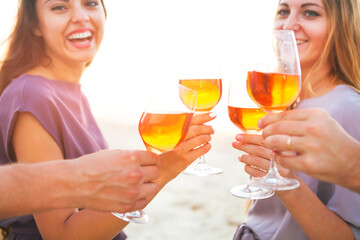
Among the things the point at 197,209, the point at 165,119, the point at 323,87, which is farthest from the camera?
the point at 197,209

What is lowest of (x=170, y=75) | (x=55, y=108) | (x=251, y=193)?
(x=251, y=193)

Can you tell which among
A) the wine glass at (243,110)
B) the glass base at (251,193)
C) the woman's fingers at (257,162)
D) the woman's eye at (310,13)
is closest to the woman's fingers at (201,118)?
the wine glass at (243,110)

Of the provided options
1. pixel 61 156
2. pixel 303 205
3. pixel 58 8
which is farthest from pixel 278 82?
pixel 58 8

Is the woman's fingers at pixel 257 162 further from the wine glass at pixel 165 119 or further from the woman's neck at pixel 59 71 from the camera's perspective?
the woman's neck at pixel 59 71

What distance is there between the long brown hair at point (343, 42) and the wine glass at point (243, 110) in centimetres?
61

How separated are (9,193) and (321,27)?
1.88 meters

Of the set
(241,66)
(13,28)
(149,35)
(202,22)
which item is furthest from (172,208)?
(149,35)

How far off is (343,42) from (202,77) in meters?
0.94

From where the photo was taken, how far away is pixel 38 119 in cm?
206

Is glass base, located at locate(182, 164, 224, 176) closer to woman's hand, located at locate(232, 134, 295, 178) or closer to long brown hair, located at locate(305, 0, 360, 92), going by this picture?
woman's hand, located at locate(232, 134, 295, 178)

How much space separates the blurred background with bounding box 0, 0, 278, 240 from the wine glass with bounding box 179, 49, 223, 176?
0.14ft

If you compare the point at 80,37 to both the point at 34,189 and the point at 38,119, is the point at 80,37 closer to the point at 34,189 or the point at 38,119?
the point at 38,119

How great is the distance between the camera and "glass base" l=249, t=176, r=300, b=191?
1.60m

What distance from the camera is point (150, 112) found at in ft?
5.24
